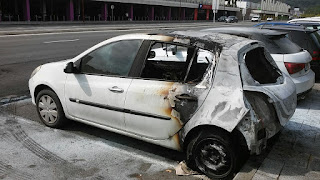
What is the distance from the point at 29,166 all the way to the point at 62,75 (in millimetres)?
1437

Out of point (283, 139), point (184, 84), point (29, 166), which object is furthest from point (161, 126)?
point (283, 139)

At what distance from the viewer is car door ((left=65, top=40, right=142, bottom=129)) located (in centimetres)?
405

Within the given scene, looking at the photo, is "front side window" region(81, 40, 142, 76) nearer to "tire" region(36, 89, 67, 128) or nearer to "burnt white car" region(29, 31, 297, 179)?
"burnt white car" region(29, 31, 297, 179)

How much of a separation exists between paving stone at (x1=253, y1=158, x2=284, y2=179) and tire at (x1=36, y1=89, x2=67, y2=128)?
2.89 metres

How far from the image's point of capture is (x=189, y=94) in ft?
11.6

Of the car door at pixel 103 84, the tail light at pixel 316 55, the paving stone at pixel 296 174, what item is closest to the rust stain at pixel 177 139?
the car door at pixel 103 84

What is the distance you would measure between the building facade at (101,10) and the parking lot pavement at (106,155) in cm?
3779

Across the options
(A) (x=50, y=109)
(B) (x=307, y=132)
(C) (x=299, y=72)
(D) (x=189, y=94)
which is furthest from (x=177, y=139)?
(C) (x=299, y=72)

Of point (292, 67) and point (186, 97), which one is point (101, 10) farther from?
point (186, 97)

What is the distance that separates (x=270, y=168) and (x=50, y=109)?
321 centimetres

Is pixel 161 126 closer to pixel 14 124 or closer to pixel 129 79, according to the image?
pixel 129 79

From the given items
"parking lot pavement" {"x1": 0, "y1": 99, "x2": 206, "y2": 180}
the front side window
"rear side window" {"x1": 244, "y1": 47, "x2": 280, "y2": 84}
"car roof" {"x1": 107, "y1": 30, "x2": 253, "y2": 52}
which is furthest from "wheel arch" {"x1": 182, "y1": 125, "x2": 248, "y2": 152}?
the front side window

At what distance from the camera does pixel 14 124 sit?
197 inches

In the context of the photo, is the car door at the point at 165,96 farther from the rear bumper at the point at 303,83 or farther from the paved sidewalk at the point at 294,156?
the rear bumper at the point at 303,83
